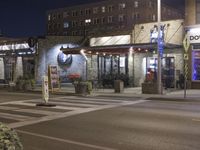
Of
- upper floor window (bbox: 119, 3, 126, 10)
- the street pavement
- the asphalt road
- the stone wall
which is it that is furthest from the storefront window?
upper floor window (bbox: 119, 3, 126, 10)

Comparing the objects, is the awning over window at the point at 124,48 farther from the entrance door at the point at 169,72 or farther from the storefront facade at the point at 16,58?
the storefront facade at the point at 16,58

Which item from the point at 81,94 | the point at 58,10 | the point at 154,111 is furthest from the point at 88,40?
the point at 58,10

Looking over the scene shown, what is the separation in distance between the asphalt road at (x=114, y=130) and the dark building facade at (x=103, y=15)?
7890cm

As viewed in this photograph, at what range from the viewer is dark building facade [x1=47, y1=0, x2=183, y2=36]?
10081 cm

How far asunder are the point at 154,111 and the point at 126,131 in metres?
4.83

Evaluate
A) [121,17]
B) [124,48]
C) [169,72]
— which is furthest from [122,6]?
[124,48]

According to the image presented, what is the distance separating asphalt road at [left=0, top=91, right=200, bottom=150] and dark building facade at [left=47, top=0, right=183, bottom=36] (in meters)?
78.9

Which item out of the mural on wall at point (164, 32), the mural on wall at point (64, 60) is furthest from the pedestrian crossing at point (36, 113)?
the mural on wall at point (64, 60)

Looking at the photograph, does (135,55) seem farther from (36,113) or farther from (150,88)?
(36,113)

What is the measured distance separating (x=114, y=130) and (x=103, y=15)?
98059 millimetres

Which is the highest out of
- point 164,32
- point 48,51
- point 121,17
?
point 121,17

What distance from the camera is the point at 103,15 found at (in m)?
108

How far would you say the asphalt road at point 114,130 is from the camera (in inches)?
376

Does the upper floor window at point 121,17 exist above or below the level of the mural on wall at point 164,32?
above
